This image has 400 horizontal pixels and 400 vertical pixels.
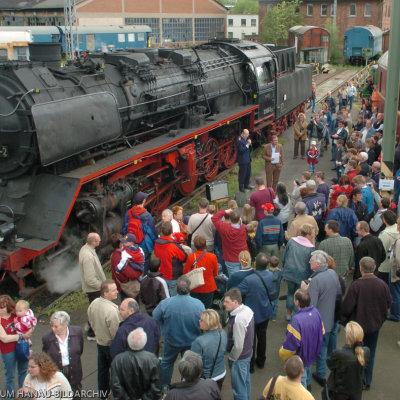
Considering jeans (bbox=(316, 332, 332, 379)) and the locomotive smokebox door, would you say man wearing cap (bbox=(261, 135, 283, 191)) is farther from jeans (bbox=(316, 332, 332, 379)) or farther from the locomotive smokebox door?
jeans (bbox=(316, 332, 332, 379))

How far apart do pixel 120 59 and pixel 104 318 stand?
257 inches

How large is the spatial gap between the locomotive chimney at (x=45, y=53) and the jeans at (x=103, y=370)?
17.7ft

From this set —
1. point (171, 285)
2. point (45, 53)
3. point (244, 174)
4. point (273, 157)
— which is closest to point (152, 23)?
point (244, 174)

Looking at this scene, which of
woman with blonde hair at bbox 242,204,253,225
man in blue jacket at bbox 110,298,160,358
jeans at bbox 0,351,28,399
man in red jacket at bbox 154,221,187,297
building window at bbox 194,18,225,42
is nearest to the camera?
man in blue jacket at bbox 110,298,160,358

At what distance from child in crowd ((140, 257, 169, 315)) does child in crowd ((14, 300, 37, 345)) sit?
1.33m

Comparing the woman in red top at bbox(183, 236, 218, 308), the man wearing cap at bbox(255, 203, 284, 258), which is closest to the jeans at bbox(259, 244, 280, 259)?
the man wearing cap at bbox(255, 203, 284, 258)

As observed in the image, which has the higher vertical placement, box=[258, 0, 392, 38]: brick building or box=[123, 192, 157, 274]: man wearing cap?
box=[258, 0, 392, 38]: brick building

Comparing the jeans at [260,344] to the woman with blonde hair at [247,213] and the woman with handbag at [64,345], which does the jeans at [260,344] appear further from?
the woman with blonde hair at [247,213]

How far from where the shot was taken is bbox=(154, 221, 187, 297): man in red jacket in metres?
6.58

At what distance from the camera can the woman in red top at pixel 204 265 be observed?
250 inches

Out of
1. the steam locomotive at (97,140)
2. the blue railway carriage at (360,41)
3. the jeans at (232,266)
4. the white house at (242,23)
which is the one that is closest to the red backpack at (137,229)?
the steam locomotive at (97,140)

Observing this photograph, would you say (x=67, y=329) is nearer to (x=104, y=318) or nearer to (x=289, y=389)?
(x=104, y=318)

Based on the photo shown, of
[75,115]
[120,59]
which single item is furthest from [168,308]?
[120,59]

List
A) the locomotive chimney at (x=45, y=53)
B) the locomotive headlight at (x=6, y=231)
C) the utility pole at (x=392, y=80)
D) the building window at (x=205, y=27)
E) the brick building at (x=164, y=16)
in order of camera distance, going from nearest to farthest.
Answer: the locomotive headlight at (x=6, y=231)
the utility pole at (x=392, y=80)
the locomotive chimney at (x=45, y=53)
the brick building at (x=164, y=16)
the building window at (x=205, y=27)
